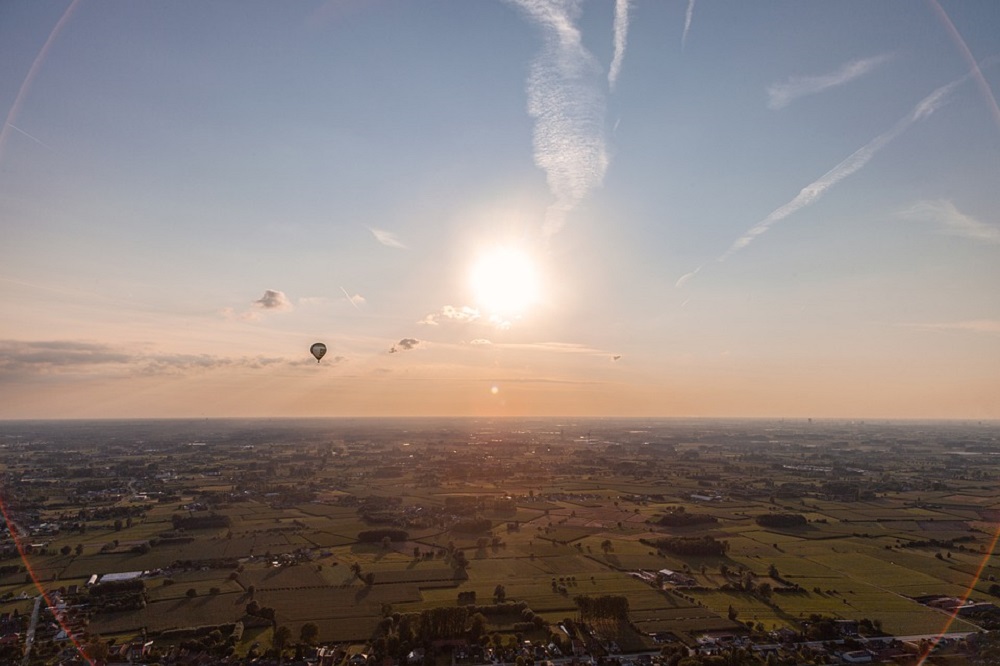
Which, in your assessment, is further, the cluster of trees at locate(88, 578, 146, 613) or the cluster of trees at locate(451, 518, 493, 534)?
the cluster of trees at locate(451, 518, 493, 534)

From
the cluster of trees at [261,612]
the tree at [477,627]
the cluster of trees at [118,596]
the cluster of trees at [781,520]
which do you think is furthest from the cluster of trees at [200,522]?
the cluster of trees at [781,520]

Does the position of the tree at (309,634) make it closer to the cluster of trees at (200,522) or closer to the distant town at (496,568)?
the distant town at (496,568)

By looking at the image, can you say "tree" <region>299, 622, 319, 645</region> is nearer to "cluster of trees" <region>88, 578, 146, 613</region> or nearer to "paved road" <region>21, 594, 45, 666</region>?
"paved road" <region>21, 594, 45, 666</region>

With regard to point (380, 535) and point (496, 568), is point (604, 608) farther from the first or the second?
point (380, 535)

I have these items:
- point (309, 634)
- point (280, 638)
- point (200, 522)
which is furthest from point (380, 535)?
point (280, 638)

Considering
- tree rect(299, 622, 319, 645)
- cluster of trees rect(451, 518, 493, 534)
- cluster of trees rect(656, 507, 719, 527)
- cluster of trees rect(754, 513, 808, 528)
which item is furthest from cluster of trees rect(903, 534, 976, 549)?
tree rect(299, 622, 319, 645)

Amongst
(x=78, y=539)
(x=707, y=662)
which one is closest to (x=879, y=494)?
(x=707, y=662)
